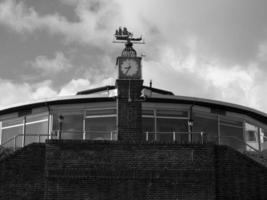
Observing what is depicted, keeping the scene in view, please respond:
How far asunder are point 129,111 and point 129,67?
1.58 meters

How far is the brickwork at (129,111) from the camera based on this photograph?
15.7 metres

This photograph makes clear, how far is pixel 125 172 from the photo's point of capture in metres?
15.3

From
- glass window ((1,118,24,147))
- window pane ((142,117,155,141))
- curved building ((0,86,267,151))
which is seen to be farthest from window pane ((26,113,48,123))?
window pane ((142,117,155,141))

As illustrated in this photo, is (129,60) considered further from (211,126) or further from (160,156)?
(211,126)

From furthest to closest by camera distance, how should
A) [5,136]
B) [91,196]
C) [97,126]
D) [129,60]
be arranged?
[5,136], [97,126], [129,60], [91,196]

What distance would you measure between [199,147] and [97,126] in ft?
25.8

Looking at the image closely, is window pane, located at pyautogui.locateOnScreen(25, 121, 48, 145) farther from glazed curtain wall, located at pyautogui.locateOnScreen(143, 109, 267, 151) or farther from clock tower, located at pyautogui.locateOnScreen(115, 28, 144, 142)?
clock tower, located at pyautogui.locateOnScreen(115, 28, 144, 142)

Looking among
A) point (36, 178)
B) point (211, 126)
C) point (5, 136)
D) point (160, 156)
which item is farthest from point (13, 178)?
point (211, 126)

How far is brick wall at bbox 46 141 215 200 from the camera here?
49.5 feet

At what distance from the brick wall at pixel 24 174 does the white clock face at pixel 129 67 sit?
3638 millimetres

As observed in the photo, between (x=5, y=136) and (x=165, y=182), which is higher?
(x=5, y=136)

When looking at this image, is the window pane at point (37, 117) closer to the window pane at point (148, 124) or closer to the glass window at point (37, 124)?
the glass window at point (37, 124)

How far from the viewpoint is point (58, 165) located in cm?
1516

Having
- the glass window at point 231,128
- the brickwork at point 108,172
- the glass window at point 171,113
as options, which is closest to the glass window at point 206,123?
the glass window at point 231,128
